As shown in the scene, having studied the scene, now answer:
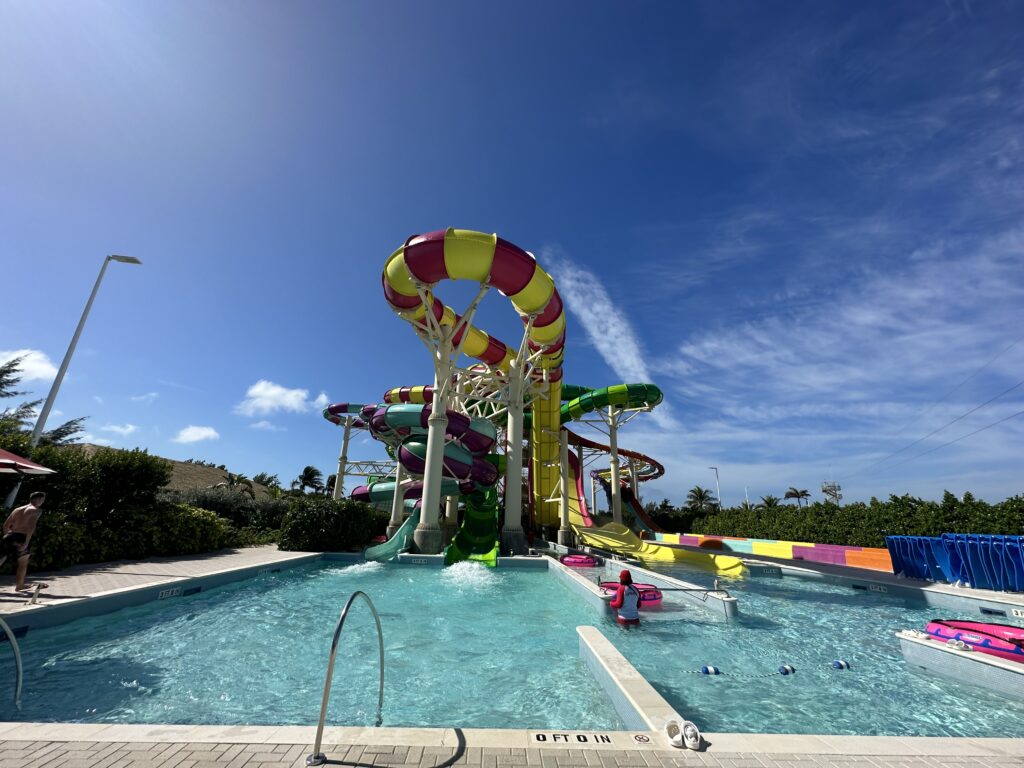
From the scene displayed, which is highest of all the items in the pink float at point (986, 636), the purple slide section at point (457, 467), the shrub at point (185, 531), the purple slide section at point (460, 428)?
the purple slide section at point (460, 428)

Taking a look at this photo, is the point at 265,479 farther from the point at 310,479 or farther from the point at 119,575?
the point at 119,575

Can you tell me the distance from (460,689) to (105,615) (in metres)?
6.40

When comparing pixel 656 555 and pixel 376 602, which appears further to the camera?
pixel 656 555

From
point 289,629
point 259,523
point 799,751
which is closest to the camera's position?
point 799,751

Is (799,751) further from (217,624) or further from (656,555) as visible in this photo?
(656,555)

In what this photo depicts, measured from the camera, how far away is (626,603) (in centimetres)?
738

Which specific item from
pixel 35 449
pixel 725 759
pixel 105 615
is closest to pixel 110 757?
pixel 725 759

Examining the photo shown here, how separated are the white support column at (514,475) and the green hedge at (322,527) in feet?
18.8

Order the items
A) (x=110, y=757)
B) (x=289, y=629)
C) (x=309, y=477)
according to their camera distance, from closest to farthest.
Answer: (x=110, y=757), (x=289, y=629), (x=309, y=477)

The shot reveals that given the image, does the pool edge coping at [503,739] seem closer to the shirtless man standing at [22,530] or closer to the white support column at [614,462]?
the shirtless man standing at [22,530]

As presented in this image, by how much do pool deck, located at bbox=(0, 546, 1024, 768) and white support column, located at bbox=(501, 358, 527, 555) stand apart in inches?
543

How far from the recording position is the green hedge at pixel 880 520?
1222cm

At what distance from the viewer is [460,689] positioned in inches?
183

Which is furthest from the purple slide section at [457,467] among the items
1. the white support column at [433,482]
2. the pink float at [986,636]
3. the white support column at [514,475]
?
the pink float at [986,636]
